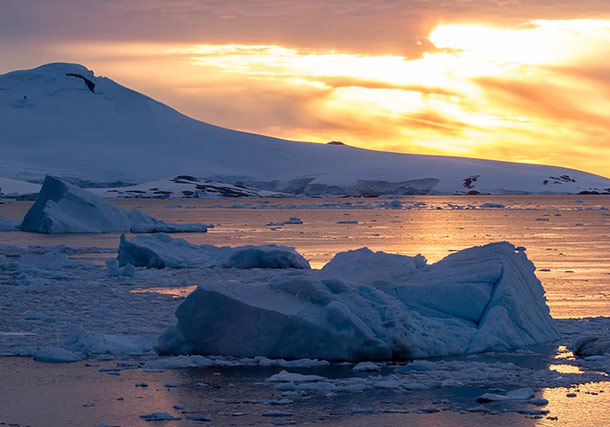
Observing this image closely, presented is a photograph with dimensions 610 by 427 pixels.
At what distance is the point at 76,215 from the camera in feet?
98.7

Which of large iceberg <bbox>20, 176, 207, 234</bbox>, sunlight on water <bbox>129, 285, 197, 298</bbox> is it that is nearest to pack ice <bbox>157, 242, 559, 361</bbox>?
sunlight on water <bbox>129, 285, 197, 298</bbox>

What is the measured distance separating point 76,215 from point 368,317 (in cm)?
2317

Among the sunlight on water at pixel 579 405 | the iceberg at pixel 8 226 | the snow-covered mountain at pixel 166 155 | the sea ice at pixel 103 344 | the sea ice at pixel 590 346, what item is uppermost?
the snow-covered mountain at pixel 166 155

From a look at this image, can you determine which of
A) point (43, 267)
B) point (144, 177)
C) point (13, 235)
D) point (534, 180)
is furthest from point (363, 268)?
point (534, 180)

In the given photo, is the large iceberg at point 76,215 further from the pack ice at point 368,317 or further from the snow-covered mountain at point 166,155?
the snow-covered mountain at point 166,155

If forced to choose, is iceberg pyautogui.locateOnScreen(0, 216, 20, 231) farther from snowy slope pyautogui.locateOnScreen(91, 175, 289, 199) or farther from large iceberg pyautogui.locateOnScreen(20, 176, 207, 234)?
snowy slope pyautogui.locateOnScreen(91, 175, 289, 199)

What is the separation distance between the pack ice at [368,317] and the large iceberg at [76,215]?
21.2 m

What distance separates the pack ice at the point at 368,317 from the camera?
27.7 feet

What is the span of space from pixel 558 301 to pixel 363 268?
3.82 m

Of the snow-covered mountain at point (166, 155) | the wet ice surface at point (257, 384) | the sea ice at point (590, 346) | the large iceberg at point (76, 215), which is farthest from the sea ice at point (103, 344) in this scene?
the snow-covered mountain at point (166, 155)

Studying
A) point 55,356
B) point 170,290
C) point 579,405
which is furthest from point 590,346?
point 170,290

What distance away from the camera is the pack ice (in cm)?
845

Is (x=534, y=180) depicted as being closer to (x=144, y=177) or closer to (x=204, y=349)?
(x=144, y=177)

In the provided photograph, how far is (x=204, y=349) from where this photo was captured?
8688 millimetres
